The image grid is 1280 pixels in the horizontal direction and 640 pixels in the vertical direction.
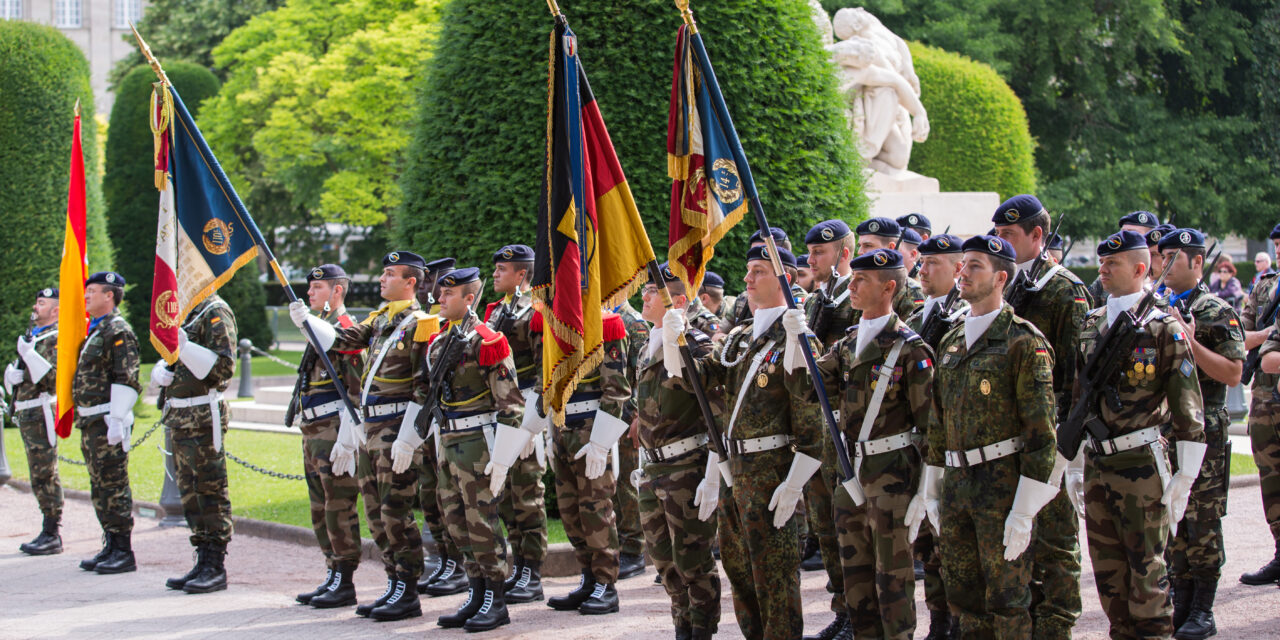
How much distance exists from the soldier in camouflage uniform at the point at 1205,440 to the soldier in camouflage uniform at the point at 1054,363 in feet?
2.35

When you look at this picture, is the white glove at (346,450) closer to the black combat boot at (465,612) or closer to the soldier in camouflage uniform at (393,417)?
the soldier in camouflage uniform at (393,417)

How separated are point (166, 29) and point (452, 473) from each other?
126 ft

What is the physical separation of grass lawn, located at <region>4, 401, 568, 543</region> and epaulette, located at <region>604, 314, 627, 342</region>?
101 inches

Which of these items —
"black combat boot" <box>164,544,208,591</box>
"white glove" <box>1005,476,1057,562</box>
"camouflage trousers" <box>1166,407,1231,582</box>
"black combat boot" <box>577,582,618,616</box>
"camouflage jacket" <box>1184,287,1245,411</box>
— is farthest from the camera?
"black combat boot" <box>164,544,208,591</box>

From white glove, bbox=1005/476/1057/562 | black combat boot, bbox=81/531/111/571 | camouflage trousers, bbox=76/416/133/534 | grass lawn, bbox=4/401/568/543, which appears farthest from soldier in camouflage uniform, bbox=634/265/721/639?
black combat boot, bbox=81/531/111/571

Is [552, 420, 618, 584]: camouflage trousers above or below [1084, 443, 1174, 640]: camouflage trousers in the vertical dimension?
below

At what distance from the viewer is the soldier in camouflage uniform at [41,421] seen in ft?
34.5

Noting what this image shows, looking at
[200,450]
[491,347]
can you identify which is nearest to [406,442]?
[491,347]

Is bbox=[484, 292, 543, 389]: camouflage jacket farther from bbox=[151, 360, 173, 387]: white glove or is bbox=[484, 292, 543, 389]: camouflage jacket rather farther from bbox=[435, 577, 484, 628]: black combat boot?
bbox=[151, 360, 173, 387]: white glove

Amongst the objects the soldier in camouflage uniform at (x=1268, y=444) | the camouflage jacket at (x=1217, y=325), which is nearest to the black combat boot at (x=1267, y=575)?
the soldier in camouflage uniform at (x=1268, y=444)

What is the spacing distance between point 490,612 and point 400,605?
2.49 feet

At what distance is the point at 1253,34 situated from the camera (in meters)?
34.0

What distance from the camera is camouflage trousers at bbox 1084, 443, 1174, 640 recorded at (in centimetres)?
545

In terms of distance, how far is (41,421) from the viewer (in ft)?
35.0
